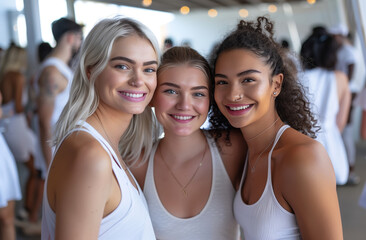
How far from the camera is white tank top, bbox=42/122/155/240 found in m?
1.25

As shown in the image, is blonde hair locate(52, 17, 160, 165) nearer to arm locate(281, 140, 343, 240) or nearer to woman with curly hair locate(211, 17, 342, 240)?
woman with curly hair locate(211, 17, 342, 240)

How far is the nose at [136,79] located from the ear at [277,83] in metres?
0.55

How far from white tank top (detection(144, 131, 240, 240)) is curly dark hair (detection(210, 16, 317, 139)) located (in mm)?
384

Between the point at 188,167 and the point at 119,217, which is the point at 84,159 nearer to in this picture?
the point at 119,217

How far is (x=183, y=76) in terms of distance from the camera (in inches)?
63.6

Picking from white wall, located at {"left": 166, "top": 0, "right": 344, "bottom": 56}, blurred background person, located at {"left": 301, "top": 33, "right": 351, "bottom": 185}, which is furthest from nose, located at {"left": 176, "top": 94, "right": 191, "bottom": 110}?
white wall, located at {"left": 166, "top": 0, "right": 344, "bottom": 56}

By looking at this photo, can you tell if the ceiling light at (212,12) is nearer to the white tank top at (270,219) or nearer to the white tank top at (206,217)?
the white tank top at (206,217)

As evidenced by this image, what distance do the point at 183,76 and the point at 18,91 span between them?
10.7ft

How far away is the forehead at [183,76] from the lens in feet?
5.29

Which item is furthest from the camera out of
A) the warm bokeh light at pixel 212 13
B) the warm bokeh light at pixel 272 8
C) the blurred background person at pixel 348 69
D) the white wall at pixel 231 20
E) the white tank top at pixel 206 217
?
the warm bokeh light at pixel 272 8

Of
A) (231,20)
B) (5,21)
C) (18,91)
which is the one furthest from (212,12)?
(18,91)

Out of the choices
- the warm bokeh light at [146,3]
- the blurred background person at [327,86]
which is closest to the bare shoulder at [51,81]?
the blurred background person at [327,86]

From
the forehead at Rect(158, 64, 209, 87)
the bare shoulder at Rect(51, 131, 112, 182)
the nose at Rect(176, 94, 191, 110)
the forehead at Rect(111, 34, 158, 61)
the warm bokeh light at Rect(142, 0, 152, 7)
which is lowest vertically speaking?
the bare shoulder at Rect(51, 131, 112, 182)

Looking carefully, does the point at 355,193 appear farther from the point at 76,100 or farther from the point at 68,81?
the point at 76,100
